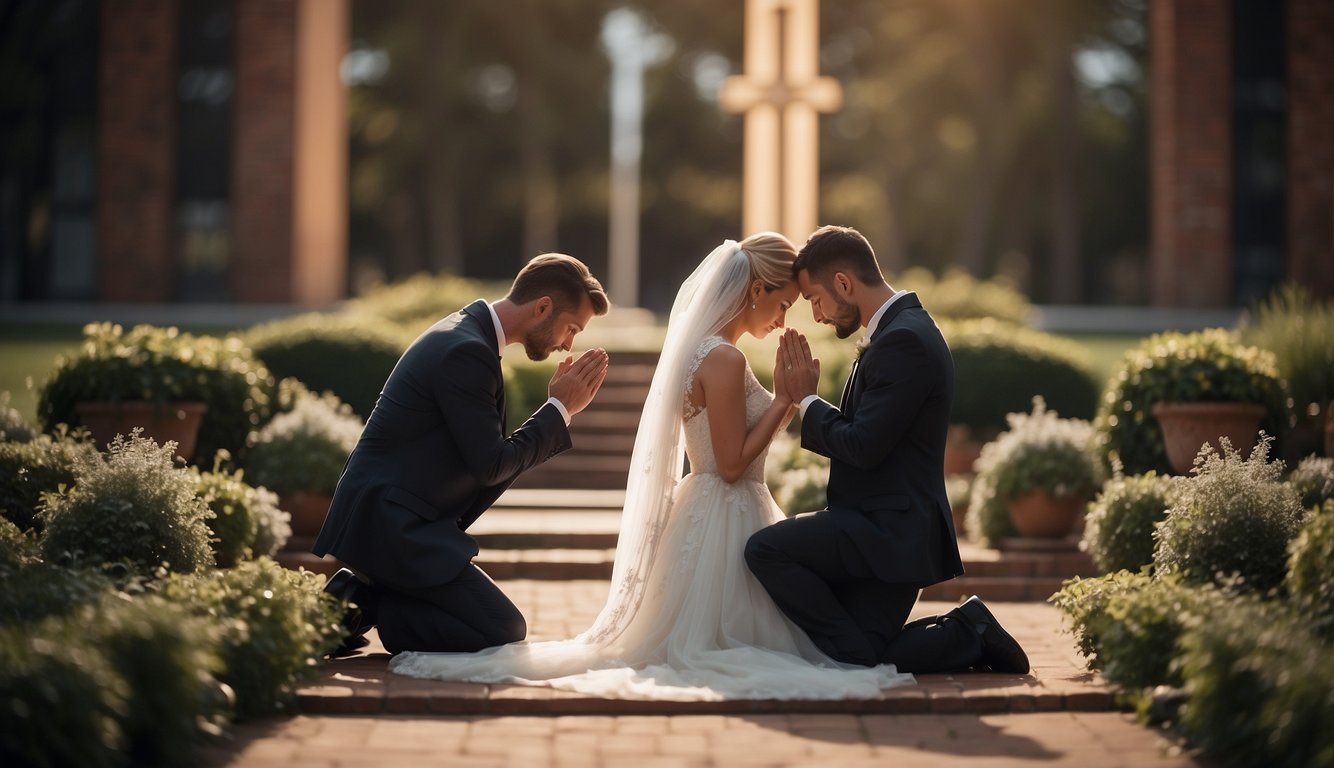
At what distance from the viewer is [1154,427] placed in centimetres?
908

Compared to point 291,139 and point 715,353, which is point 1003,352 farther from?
point 291,139

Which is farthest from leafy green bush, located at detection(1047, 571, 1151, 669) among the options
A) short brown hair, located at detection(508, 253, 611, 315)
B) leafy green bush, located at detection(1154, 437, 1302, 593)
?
short brown hair, located at detection(508, 253, 611, 315)

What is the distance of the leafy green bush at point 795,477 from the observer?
30.1ft

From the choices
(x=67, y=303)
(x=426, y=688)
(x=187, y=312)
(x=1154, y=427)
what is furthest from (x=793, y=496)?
(x=67, y=303)

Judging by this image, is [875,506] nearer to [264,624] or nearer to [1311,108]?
[264,624]

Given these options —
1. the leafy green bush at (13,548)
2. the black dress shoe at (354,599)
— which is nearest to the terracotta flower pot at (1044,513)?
the black dress shoe at (354,599)

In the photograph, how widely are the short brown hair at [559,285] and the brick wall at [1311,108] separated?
708 inches

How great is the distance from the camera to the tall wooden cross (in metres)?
18.9

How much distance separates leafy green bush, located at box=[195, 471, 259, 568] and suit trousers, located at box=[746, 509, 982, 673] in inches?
116

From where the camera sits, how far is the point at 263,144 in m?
21.5

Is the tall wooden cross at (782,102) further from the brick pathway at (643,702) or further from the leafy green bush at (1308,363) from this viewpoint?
the brick pathway at (643,702)

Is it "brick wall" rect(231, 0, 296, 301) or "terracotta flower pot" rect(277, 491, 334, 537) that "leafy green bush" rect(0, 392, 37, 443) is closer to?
"terracotta flower pot" rect(277, 491, 334, 537)

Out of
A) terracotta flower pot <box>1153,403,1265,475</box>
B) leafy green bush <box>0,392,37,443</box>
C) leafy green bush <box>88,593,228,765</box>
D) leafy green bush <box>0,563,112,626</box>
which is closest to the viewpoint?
leafy green bush <box>88,593,228,765</box>

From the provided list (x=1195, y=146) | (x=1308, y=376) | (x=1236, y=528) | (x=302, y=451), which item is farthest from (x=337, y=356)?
(x=1195, y=146)
